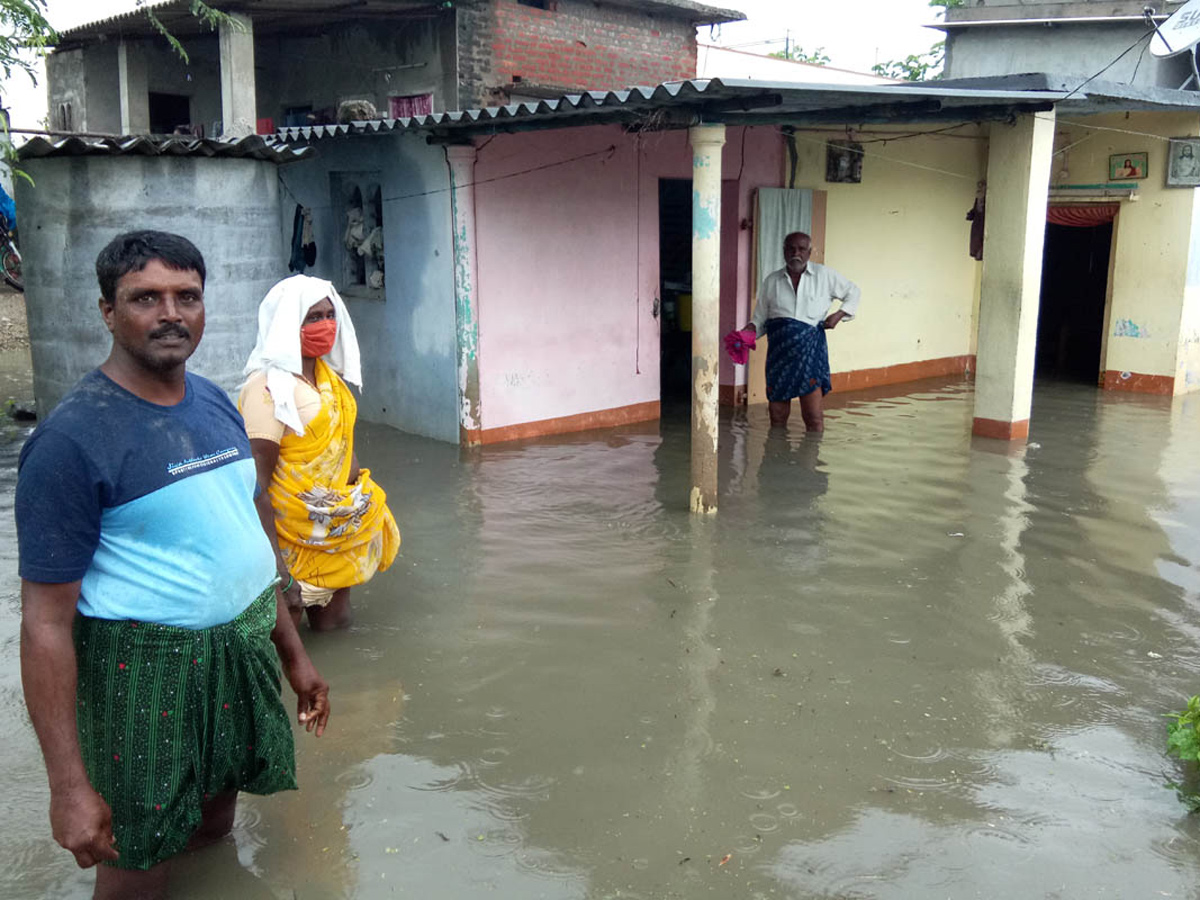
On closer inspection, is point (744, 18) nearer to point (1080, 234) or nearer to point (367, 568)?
point (1080, 234)

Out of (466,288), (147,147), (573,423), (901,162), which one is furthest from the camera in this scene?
(901,162)

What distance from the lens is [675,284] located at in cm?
1323

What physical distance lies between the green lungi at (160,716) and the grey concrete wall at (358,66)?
1130 centimetres

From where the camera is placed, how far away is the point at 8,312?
599 inches

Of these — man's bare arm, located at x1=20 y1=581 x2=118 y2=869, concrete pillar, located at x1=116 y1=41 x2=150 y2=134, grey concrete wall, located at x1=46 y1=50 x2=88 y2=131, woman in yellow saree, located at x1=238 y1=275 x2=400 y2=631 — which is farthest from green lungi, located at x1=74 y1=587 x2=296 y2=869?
grey concrete wall, located at x1=46 y1=50 x2=88 y2=131

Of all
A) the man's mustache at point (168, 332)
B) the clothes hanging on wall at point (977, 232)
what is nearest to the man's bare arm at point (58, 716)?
the man's mustache at point (168, 332)

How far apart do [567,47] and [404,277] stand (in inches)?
258

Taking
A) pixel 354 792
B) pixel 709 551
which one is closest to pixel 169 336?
pixel 354 792

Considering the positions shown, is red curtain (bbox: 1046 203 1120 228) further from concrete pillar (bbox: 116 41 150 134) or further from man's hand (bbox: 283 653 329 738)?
concrete pillar (bbox: 116 41 150 134)

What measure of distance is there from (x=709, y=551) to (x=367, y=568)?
2170mm

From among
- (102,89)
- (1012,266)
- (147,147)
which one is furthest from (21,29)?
(102,89)

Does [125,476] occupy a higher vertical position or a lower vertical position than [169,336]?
lower

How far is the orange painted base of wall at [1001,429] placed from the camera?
8.97 meters

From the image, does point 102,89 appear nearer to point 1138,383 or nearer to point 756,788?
point 1138,383
